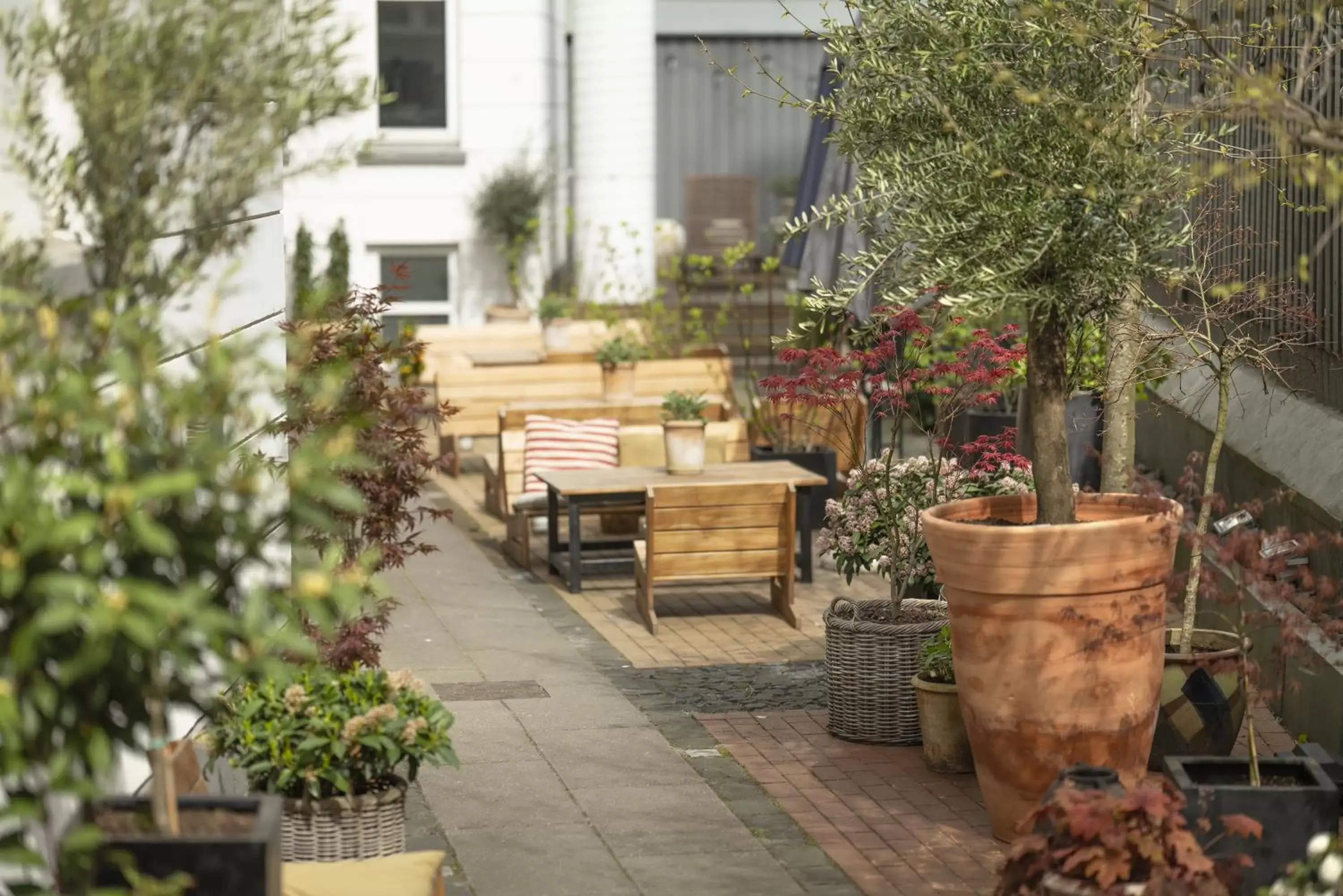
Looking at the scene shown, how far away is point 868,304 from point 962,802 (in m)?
4.76

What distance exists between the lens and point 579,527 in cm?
1126

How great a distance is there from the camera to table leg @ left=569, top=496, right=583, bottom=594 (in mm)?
10844

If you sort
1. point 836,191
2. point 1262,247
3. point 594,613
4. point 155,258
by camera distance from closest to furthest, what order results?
1. point 155,258
2. point 1262,247
3. point 594,613
4. point 836,191

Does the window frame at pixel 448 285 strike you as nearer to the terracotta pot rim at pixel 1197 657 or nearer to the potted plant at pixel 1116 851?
the terracotta pot rim at pixel 1197 657

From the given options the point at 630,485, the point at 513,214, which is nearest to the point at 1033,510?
the point at 630,485

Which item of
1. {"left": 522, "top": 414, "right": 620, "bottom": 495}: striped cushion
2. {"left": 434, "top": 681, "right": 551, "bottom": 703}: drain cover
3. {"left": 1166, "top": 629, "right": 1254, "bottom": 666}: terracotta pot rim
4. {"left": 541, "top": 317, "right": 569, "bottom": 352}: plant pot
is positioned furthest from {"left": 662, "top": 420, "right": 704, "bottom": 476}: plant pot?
{"left": 541, "top": 317, "right": 569, "bottom": 352}: plant pot

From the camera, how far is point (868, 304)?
11.2m

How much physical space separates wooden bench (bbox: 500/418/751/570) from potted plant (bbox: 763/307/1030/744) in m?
3.32

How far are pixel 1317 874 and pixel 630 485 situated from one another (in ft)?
20.3

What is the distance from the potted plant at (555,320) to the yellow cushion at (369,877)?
36.0ft

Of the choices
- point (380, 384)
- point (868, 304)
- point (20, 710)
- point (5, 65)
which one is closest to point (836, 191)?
point (868, 304)

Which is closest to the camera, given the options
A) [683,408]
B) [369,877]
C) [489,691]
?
[369,877]

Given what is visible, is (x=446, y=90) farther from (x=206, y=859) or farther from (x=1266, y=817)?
(x=206, y=859)

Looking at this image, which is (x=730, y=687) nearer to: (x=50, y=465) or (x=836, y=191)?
(x=836, y=191)
